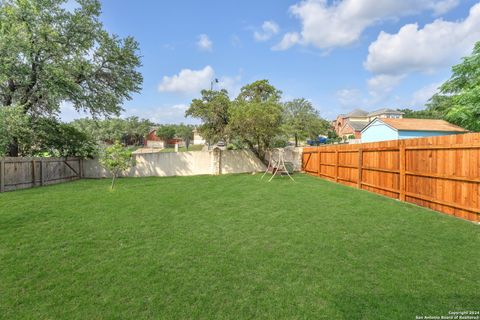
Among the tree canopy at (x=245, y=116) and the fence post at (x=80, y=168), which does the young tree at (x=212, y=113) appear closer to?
the tree canopy at (x=245, y=116)

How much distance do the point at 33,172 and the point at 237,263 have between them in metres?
12.0

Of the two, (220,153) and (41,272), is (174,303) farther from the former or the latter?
(220,153)

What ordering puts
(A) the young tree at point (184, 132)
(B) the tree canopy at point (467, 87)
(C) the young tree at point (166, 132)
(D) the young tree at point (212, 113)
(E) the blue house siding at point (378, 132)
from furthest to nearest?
(A) the young tree at point (184, 132), (C) the young tree at point (166, 132), (E) the blue house siding at point (378, 132), (D) the young tree at point (212, 113), (B) the tree canopy at point (467, 87)

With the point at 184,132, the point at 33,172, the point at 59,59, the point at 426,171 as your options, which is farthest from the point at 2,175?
the point at 184,132

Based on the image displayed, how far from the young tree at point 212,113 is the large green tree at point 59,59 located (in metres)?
4.45

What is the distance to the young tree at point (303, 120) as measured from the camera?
110 ft

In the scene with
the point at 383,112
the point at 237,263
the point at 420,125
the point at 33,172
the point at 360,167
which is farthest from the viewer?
the point at 383,112

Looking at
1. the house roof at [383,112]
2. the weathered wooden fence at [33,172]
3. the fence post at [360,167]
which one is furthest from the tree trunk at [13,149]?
the house roof at [383,112]

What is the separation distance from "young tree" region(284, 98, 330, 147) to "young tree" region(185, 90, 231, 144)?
18634 millimetres

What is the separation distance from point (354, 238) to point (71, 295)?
13.3 feet

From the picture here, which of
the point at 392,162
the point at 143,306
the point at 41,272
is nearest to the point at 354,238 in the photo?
the point at 143,306

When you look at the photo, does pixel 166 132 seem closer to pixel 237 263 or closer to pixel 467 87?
pixel 467 87

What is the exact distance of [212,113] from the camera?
14.4 m

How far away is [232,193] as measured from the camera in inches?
346
